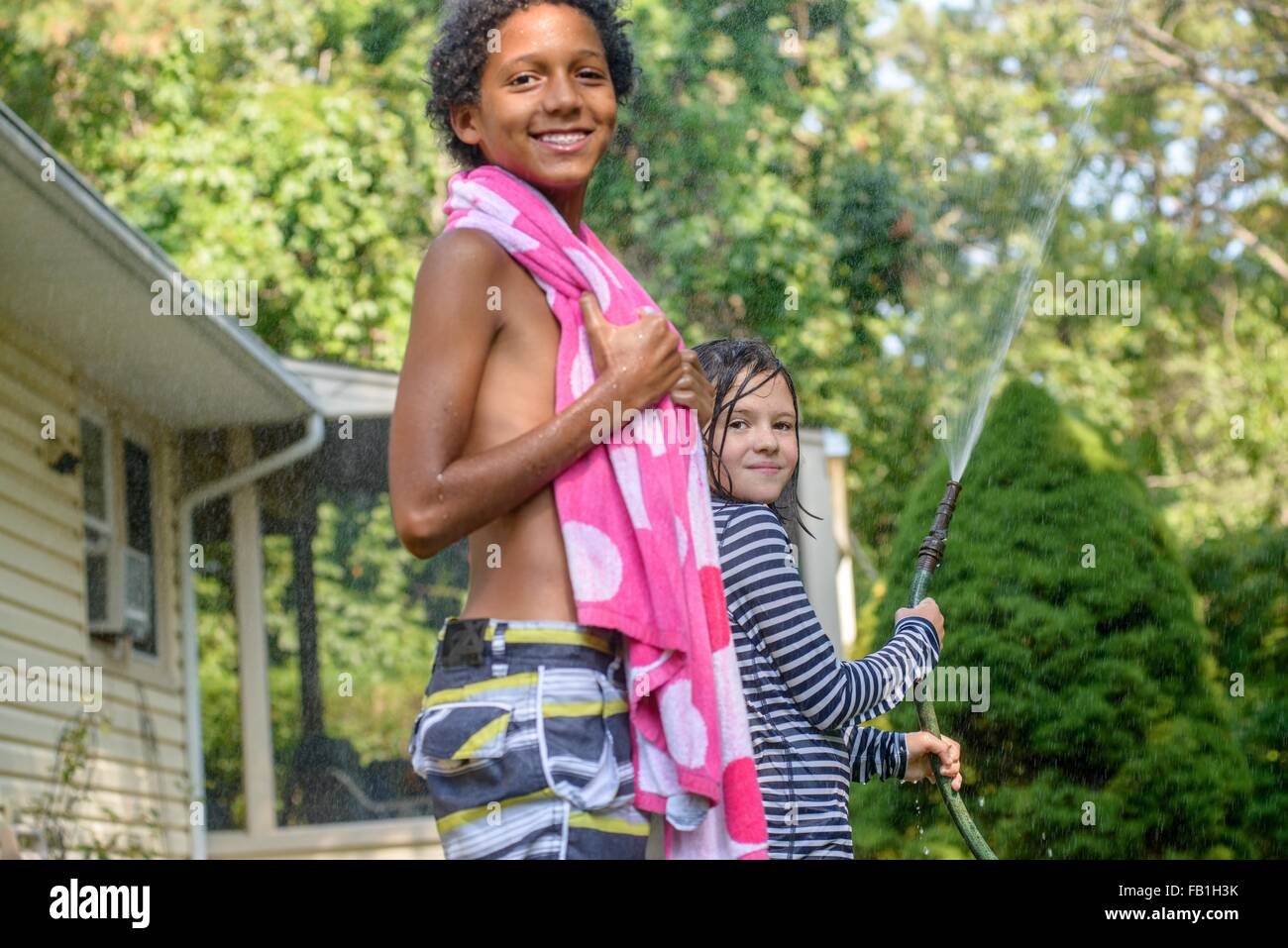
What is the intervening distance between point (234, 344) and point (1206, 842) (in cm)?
386

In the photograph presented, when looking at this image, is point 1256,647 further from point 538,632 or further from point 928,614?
point 538,632

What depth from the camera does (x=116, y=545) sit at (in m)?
6.34

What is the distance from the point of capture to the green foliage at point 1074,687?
4.40 m

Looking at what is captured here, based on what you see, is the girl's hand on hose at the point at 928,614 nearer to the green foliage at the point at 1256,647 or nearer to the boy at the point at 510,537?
the boy at the point at 510,537

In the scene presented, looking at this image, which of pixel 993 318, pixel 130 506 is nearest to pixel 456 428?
pixel 130 506

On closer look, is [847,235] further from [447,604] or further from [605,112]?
[605,112]

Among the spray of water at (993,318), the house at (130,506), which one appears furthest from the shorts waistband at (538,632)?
the house at (130,506)

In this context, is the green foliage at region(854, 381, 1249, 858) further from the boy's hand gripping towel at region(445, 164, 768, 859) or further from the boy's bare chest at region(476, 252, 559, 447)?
the boy's bare chest at region(476, 252, 559, 447)

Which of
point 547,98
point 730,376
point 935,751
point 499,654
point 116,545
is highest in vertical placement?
point 116,545

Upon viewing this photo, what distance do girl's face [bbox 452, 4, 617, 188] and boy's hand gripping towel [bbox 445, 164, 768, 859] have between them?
4 centimetres

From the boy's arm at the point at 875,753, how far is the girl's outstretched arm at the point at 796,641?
0.57 feet

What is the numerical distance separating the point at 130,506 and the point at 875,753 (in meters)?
5.39

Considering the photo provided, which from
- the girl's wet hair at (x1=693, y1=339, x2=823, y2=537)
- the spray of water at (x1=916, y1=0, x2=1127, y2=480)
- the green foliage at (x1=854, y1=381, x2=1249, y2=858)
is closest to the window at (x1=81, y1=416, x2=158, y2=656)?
the green foliage at (x1=854, y1=381, x2=1249, y2=858)
